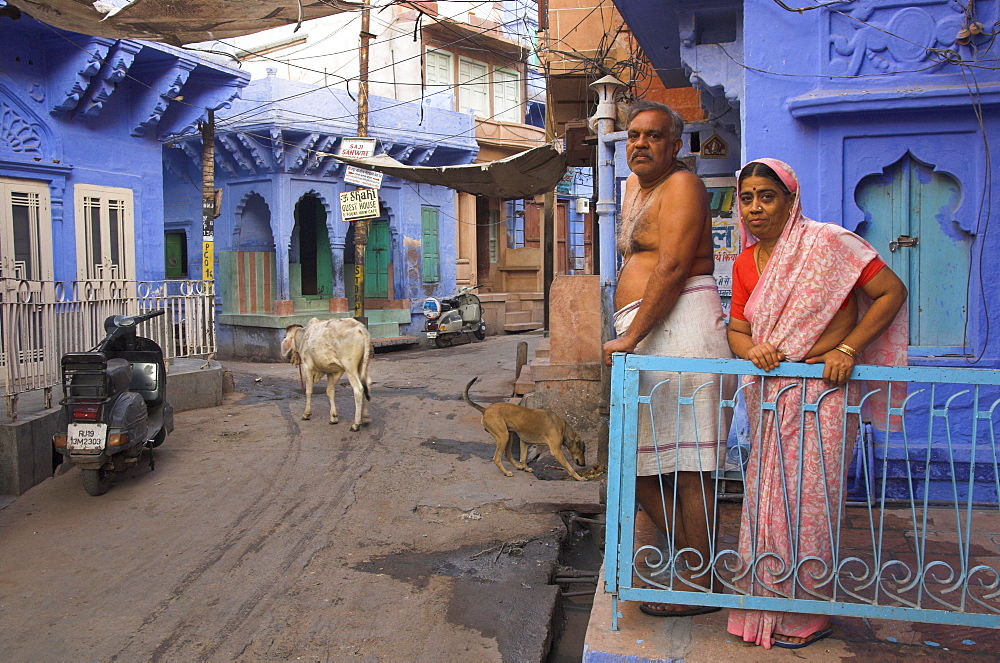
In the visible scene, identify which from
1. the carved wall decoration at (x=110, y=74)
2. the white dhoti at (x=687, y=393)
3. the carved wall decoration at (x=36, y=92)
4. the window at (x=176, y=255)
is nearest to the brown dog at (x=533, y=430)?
the white dhoti at (x=687, y=393)

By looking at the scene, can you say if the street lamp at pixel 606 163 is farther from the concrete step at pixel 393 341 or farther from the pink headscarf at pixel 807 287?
the concrete step at pixel 393 341

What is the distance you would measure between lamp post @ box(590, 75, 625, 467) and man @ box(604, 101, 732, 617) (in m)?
3.81

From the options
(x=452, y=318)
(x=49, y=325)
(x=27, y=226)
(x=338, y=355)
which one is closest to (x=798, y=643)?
(x=49, y=325)

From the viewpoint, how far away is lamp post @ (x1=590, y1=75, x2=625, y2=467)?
715 cm

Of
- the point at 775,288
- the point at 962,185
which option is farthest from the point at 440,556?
the point at 962,185

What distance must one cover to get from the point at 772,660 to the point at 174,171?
17.3 meters

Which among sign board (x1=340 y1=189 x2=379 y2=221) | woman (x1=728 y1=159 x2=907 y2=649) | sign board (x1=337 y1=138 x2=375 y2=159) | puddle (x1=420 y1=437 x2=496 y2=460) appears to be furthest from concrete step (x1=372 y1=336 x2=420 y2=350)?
woman (x1=728 y1=159 x2=907 y2=649)

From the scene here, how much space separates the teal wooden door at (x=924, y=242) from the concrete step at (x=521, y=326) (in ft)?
54.4

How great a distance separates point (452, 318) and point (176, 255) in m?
6.50

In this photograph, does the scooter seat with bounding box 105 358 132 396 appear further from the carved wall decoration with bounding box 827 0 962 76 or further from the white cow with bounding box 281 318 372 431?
the carved wall decoration with bounding box 827 0 962 76

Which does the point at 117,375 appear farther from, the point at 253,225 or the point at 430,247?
the point at 430,247

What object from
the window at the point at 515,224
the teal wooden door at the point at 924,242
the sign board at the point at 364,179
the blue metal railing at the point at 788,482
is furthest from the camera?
the window at the point at 515,224

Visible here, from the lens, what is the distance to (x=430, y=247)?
1959 centimetres

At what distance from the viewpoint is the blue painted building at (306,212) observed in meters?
15.9
